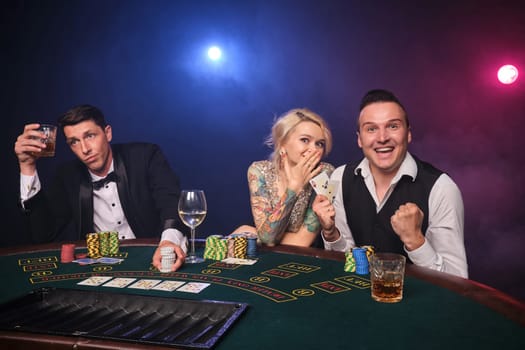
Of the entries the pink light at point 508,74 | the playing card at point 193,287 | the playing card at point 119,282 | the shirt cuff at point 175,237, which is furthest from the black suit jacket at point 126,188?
the pink light at point 508,74

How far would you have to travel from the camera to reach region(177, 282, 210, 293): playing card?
1406mm

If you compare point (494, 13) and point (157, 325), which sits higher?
point (494, 13)

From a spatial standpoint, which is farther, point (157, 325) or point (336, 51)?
point (336, 51)

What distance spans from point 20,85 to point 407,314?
4330 millimetres

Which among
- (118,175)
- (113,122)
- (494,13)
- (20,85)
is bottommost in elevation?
(118,175)

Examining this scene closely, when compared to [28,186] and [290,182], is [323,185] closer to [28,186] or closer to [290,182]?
[290,182]

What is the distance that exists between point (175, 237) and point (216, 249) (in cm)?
35

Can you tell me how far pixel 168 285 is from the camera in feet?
4.79

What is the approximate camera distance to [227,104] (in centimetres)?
475

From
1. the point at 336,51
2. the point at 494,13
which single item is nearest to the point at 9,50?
the point at 336,51

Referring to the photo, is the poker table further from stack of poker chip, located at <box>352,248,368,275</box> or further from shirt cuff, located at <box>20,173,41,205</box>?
shirt cuff, located at <box>20,173,41,205</box>

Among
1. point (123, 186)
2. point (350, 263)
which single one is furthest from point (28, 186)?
point (350, 263)

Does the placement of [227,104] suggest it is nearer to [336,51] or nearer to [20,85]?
[336,51]

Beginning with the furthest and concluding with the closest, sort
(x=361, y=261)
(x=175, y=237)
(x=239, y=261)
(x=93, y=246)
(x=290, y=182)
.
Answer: (x=290, y=182) < (x=175, y=237) < (x=93, y=246) < (x=239, y=261) < (x=361, y=261)
